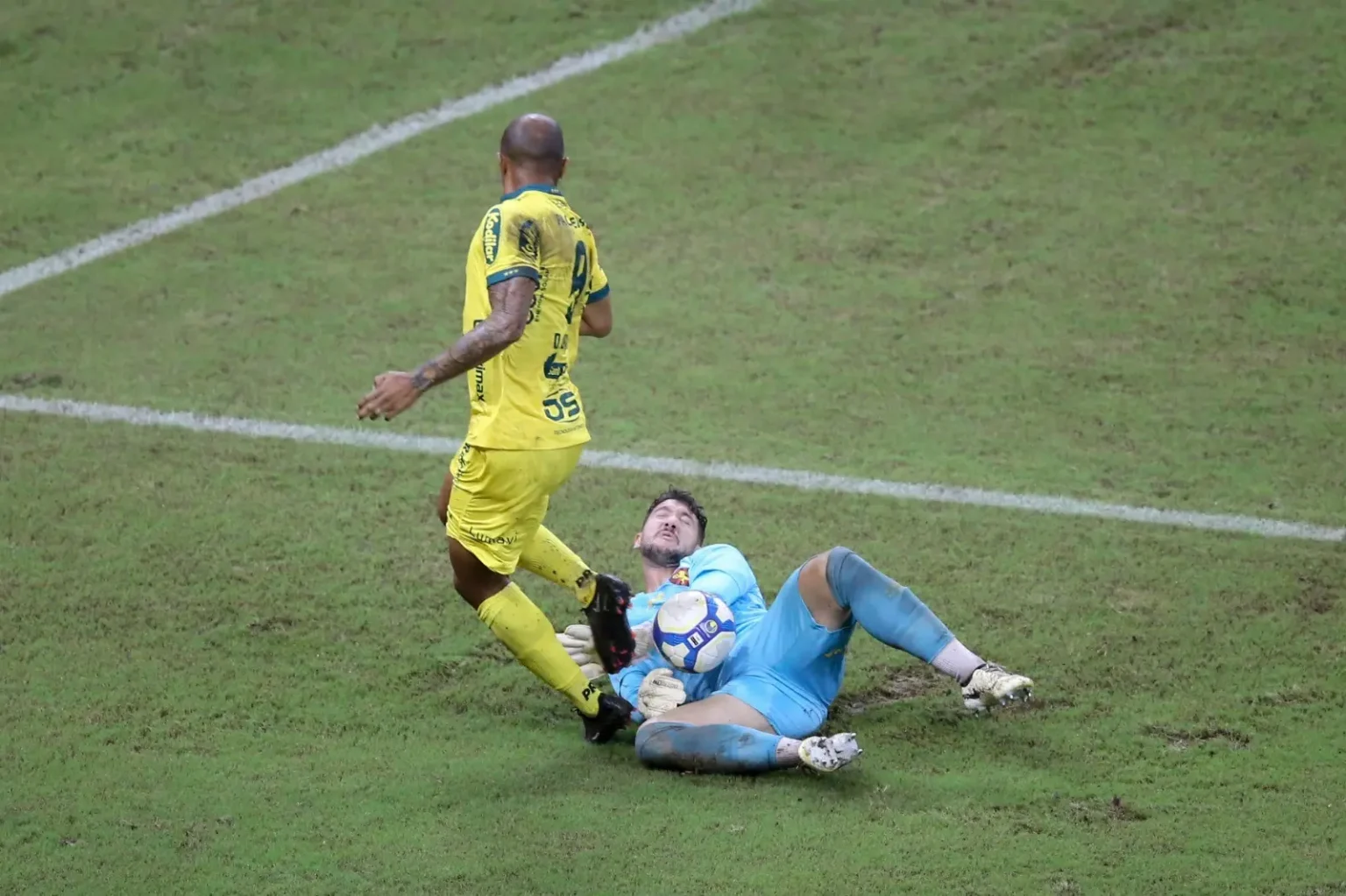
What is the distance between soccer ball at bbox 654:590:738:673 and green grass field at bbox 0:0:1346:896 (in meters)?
0.35

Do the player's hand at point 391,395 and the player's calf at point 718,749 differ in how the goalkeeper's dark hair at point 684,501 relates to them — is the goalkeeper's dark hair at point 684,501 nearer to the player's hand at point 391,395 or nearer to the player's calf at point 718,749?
the player's calf at point 718,749

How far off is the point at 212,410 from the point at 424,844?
10.2 ft

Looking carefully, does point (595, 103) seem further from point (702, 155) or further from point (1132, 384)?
point (1132, 384)

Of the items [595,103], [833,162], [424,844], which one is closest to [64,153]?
[595,103]

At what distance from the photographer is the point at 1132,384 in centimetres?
698

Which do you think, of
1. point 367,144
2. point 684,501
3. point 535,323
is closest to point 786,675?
point 684,501

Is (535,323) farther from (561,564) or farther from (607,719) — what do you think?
(607,719)

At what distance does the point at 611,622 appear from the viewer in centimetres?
486

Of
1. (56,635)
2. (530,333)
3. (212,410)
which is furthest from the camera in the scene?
(212,410)

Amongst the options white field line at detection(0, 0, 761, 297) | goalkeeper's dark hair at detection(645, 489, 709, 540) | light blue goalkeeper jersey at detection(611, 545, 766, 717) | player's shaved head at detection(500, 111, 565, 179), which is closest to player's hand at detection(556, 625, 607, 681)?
light blue goalkeeper jersey at detection(611, 545, 766, 717)

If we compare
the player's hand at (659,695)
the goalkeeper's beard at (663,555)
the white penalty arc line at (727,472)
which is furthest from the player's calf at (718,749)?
the white penalty arc line at (727,472)

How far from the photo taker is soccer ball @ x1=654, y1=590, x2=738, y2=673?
182 inches

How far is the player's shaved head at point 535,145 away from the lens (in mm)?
4402

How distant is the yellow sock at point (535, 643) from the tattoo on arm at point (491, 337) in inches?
Answer: 28.1
